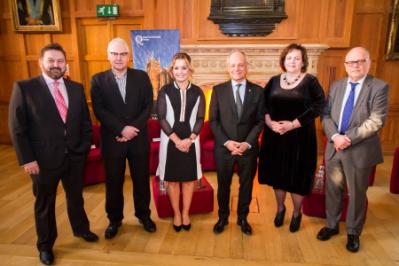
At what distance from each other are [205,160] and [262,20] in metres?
2.38

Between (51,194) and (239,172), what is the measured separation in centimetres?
150

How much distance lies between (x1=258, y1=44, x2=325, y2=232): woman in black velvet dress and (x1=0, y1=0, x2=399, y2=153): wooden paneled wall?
2605 millimetres

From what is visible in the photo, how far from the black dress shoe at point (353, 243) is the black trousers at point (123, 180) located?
174 cm

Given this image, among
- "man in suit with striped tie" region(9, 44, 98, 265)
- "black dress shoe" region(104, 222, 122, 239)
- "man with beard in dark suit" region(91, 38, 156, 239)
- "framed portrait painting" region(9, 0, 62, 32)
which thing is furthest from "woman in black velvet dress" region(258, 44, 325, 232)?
"framed portrait painting" region(9, 0, 62, 32)

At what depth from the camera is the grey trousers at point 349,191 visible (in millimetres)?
2330

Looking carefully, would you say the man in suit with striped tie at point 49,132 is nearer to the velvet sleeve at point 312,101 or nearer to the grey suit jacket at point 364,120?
the velvet sleeve at point 312,101

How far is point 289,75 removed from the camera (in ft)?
8.07

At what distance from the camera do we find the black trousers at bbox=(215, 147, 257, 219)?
2.50 metres

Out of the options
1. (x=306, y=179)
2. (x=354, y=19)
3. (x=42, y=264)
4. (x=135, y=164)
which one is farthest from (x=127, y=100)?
(x=354, y=19)

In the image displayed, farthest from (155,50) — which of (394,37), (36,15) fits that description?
(394,37)

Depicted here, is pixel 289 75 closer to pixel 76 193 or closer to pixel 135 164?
pixel 135 164

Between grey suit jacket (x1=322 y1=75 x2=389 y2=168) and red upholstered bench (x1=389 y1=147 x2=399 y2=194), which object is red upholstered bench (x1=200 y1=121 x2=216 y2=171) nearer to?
A: grey suit jacket (x1=322 y1=75 x2=389 y2=168)

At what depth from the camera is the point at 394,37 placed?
477 cm

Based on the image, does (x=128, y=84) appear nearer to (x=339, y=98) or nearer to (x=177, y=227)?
(x=177, y=227)
